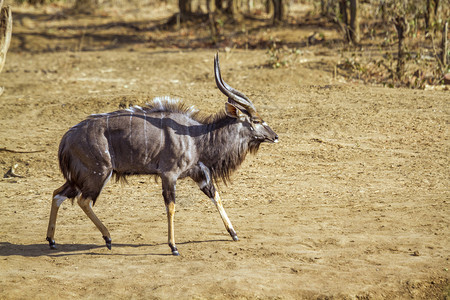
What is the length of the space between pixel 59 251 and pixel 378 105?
6736 millimetres

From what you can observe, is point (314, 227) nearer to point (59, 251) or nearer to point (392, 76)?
point (59, 251)

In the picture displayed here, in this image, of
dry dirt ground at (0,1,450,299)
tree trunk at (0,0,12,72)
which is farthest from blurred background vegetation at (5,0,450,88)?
tree trunk at (0,0,12,72)

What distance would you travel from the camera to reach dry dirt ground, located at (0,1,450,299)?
5.91 meters

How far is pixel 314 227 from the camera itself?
7191 mm

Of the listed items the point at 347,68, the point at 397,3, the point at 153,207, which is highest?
the point at 397,3

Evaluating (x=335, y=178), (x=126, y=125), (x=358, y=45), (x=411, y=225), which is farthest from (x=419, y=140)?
(x=358, y=45)

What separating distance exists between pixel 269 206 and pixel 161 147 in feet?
6.84

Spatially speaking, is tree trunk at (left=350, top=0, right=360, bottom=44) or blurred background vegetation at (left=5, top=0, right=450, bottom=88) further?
tree trunk at (left=350, top=0, right=360, bottom=44)

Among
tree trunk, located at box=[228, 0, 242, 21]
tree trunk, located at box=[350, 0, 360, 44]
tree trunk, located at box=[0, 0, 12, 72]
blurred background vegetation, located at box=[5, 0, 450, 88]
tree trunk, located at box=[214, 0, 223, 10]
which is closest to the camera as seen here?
tree trunk, located at box=[0, 0, 12, 72]

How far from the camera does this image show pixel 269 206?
8047mm

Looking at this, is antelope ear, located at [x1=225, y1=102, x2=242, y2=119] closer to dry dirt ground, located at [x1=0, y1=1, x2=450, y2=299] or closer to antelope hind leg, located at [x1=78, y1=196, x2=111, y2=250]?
dry dirt ground, located at [x1=0, y1=1, x2=450, y2=299]

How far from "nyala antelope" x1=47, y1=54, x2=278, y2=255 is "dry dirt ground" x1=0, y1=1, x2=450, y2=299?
1.63 feet

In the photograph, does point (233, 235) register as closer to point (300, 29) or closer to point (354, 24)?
point (354, 24)

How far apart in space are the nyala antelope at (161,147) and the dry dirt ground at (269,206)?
0.50m
